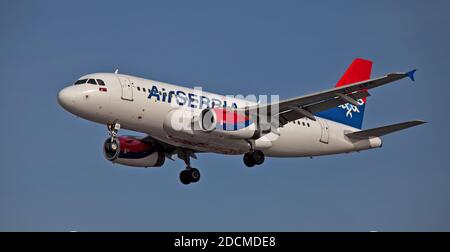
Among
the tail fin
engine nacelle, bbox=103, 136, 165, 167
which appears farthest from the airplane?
the tail fin

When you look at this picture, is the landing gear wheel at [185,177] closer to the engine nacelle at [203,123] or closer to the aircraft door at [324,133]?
the engine nacelle at [203,123]

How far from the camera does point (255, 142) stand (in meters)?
51.2

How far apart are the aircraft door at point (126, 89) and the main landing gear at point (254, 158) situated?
303 inches

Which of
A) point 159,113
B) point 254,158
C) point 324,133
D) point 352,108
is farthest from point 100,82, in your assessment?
point 352,108

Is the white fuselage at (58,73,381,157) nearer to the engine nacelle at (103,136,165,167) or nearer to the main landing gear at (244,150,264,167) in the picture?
the main landing gear at (244,150,264,167)

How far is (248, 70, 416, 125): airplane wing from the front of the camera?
151ft

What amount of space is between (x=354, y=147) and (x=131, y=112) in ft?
48.6

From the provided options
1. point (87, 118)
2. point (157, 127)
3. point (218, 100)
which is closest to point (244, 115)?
point (218, 100)

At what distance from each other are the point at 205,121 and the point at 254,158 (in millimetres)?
4480

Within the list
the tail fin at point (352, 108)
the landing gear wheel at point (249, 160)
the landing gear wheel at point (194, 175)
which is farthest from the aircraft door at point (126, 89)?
the tail fin at point (352, 108)

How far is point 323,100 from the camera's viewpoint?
49.6 m

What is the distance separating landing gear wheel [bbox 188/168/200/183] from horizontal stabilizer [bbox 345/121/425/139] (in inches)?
359
